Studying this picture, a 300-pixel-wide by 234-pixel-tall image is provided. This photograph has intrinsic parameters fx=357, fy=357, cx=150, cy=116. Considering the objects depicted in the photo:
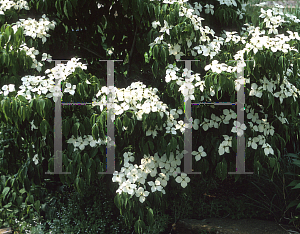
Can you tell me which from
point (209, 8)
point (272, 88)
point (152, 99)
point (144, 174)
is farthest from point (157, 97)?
point (209, 8)

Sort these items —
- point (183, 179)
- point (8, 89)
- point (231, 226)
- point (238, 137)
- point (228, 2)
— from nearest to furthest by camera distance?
point (8, 89) → point (238, 137) → point (183, 179) → point (228, 2) → point (231, 226)

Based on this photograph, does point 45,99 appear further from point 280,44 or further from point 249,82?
point 280,44

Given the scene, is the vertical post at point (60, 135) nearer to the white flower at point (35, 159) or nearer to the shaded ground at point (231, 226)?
the white flower at point (35, 159)

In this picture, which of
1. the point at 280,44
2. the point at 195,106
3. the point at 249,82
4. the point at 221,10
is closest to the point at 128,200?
the point at 195,106

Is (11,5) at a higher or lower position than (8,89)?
higher

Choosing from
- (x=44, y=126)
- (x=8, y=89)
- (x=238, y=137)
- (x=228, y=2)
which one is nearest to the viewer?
(x=44, y=126)

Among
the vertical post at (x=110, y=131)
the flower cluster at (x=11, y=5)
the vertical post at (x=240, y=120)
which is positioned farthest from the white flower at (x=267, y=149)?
the flower cluster at (x=11, y=5)

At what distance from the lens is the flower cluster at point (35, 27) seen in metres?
2.60

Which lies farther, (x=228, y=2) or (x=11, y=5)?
(x=228, y=2)

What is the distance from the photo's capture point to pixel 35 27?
8.63ft

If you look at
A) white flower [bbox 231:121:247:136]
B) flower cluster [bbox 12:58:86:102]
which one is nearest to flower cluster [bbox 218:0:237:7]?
white flower [bbox 231:121:247:136]

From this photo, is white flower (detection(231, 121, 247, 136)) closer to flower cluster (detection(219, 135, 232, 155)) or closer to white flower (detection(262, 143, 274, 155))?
flower cluster (detection(219, 135, 232, 155))

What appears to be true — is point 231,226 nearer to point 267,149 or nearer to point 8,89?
point 267,149

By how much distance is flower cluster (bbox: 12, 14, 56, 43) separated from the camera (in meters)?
2.60
